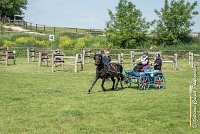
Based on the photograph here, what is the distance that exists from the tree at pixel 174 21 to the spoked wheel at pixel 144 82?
29.2 meters

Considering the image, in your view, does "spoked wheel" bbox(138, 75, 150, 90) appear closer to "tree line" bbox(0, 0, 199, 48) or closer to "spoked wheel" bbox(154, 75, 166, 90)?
"spoked wheel" bbox(154, 75, 166, 90)

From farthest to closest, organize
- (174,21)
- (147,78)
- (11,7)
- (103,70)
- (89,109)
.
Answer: (11,7)
(174,21)
(147,78)
(103,70)
(89,109)

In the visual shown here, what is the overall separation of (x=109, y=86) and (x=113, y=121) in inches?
318

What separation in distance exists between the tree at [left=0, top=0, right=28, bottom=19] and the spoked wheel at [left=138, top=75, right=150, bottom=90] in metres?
61.0

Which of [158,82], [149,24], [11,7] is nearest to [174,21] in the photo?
[149,24]

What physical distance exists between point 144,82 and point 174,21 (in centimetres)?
3047

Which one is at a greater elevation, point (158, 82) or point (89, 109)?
point (158, 82)

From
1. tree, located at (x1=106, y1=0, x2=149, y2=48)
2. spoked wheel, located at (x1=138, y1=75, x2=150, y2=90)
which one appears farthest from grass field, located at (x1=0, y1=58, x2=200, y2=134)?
tree, located at (x1=106, y1=0, x2=149, y2=48)

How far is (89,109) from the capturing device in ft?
40.3

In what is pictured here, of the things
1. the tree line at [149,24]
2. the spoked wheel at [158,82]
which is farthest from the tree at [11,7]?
the spoked wheel at [158,82]

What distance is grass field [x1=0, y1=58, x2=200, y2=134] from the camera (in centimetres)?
993

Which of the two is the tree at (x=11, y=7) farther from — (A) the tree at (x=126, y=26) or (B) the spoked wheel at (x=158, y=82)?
(B) the spoked wheel at (x=158, y=82)

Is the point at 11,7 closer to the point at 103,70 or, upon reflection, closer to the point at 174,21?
the point at 174,21

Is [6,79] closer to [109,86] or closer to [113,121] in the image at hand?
[109,86]
